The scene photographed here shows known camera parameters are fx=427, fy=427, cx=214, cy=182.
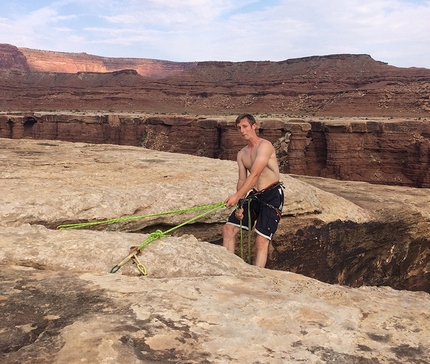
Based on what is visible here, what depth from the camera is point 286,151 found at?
70.6 ft

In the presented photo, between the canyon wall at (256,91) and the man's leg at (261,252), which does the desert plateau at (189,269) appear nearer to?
the man's leg at (261,252)

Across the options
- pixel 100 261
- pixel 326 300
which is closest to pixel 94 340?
pixel 100 261

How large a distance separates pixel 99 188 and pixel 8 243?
216 centimetres

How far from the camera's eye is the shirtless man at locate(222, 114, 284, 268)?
186 inches

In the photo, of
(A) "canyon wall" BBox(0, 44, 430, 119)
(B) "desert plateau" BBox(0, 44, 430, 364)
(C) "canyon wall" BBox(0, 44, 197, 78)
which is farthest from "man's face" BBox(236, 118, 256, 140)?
(C) "canyon wall" BBox(0, 44, 197, 78)

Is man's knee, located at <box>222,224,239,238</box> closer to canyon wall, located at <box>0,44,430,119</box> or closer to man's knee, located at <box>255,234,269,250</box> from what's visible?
man's knee, located at <box>255,234,269,250</box>

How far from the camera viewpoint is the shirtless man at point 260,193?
4730 millimetres

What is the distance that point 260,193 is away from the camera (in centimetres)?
500

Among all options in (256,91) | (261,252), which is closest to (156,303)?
(261,252)

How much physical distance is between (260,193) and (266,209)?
0.20 m

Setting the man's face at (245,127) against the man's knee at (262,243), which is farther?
the man's knee at (262,243)

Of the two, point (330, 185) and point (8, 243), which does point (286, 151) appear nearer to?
point (330, 185)

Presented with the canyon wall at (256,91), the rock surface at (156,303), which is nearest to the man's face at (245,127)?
the rock surface at (156,303)

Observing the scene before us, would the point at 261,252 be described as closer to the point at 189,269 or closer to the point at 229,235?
the point at 229,235
